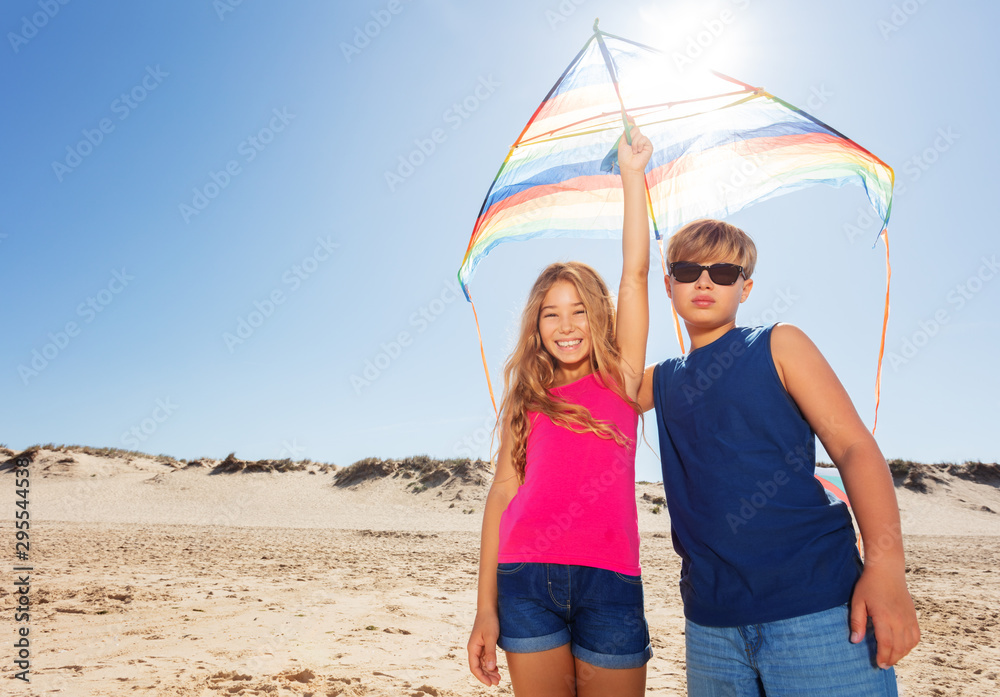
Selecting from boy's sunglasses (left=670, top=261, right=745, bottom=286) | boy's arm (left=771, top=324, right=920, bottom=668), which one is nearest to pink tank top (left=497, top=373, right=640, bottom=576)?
boy's sunglasses (left=670, top=261, right=745, bottom=286)

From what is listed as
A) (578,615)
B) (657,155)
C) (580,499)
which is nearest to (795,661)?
(578,615)

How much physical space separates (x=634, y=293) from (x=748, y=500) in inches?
35.3

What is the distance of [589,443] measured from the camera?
204 cm

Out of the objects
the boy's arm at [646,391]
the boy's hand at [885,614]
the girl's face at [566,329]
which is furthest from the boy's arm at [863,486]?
the girl's face at [566,329]

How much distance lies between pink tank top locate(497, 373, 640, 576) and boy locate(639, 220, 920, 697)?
0.18 metres

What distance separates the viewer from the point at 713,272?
198 cm

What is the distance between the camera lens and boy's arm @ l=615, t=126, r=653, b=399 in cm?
219

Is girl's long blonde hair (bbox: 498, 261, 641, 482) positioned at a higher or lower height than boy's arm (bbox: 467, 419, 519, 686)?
higher

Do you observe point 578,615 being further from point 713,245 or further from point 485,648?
point 713,245

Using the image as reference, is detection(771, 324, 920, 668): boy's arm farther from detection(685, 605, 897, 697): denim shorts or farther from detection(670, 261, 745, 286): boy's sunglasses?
detection(670, 261, 745, 286): boy's sunglasses

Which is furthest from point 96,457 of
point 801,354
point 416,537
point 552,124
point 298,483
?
point 801,354

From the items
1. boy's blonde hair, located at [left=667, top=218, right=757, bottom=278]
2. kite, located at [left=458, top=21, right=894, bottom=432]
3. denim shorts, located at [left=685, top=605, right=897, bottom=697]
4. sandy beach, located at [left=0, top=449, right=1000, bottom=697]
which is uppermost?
kite, located at [left=458, top=21, right=894, bottom=432]

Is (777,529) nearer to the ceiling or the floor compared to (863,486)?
nearer to the floor

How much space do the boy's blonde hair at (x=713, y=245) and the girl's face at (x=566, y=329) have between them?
0.42 meters
